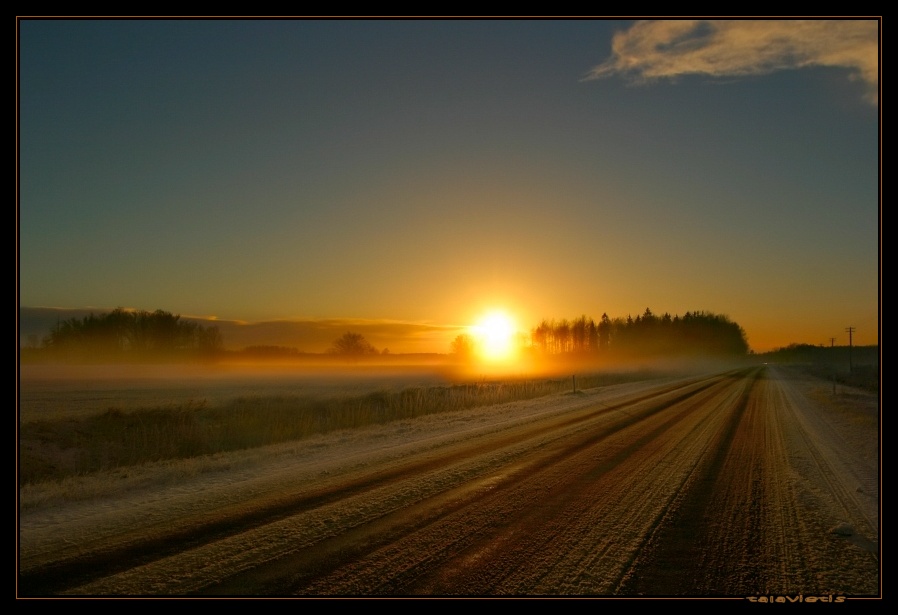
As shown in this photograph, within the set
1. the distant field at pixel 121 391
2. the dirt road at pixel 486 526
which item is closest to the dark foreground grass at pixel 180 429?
the distant field at pixel 121 391

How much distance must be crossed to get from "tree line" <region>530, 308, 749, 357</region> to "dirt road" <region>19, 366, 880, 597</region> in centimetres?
11734

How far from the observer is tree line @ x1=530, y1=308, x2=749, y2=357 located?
424 ft

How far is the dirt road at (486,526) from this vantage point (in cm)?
574

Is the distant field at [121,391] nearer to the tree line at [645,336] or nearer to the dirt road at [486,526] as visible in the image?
the dirt road at [486,526]

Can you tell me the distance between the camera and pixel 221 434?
1909 centimetres

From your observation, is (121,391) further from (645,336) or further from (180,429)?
(645,336)

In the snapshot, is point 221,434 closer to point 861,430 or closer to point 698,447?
point 698,447

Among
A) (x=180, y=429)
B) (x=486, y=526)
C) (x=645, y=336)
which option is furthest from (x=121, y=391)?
(x=645, y=336)

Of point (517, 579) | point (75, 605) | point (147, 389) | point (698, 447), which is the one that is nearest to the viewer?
point (75, 605)

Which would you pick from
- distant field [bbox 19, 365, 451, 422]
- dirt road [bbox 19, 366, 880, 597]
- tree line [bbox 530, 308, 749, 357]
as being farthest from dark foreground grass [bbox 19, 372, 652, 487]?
tree line [bbox 530, 308, 749, 357]

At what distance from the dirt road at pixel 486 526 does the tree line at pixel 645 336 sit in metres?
117

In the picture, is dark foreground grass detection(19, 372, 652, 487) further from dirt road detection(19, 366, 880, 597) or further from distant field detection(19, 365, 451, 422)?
dirt road detection(19, 366, 880, 597)
